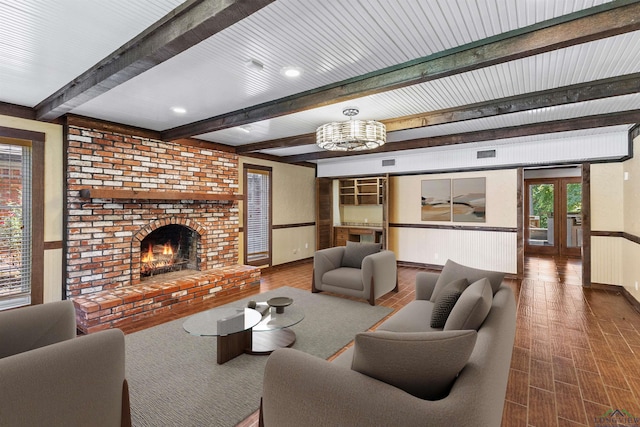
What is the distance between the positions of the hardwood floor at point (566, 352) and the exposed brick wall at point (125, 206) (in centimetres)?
106

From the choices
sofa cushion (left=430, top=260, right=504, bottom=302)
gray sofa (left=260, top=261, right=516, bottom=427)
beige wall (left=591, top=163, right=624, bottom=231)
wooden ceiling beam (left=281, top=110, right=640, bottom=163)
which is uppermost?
wooden ceiling beam (left=281, top=110, right=640, bottom=163)

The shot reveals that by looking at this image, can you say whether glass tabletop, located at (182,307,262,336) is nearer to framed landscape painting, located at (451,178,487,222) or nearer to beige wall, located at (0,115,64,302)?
beige wall, located at (0,115,64,302)

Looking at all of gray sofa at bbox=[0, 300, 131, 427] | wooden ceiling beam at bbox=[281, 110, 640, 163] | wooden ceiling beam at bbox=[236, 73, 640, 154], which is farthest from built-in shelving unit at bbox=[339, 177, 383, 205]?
gray sofa at bbox=[0, 300, 131, 427]

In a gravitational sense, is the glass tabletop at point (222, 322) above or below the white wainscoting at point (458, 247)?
below

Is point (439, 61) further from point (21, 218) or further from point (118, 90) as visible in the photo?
point (21, 218)

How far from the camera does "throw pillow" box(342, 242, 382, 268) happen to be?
185 inches

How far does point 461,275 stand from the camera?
290cm

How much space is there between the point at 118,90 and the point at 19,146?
5.57 feet

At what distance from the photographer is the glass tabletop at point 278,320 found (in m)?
2.70

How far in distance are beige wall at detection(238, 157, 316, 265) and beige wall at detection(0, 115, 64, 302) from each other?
280 cm

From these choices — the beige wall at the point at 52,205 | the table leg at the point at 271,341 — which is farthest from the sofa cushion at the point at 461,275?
the beige wall at the point at 52,205

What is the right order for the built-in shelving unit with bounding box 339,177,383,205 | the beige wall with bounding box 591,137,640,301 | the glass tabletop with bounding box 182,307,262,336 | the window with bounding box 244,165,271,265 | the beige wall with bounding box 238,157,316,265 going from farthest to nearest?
the built-in shelving unit with bounding box 339,177,383,205 < the beige wall with bounding box 238,157,316,265 < the window with bounding box 244,165,271,265 < the beige wall with bounding box 591,137,640,301 < the glass tabletop with bounding box 182,307,262,336

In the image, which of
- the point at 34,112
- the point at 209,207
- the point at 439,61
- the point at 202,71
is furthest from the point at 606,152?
the point at 34,112

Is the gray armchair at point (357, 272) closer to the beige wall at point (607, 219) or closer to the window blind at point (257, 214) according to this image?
the window blind at point (257, 214)
